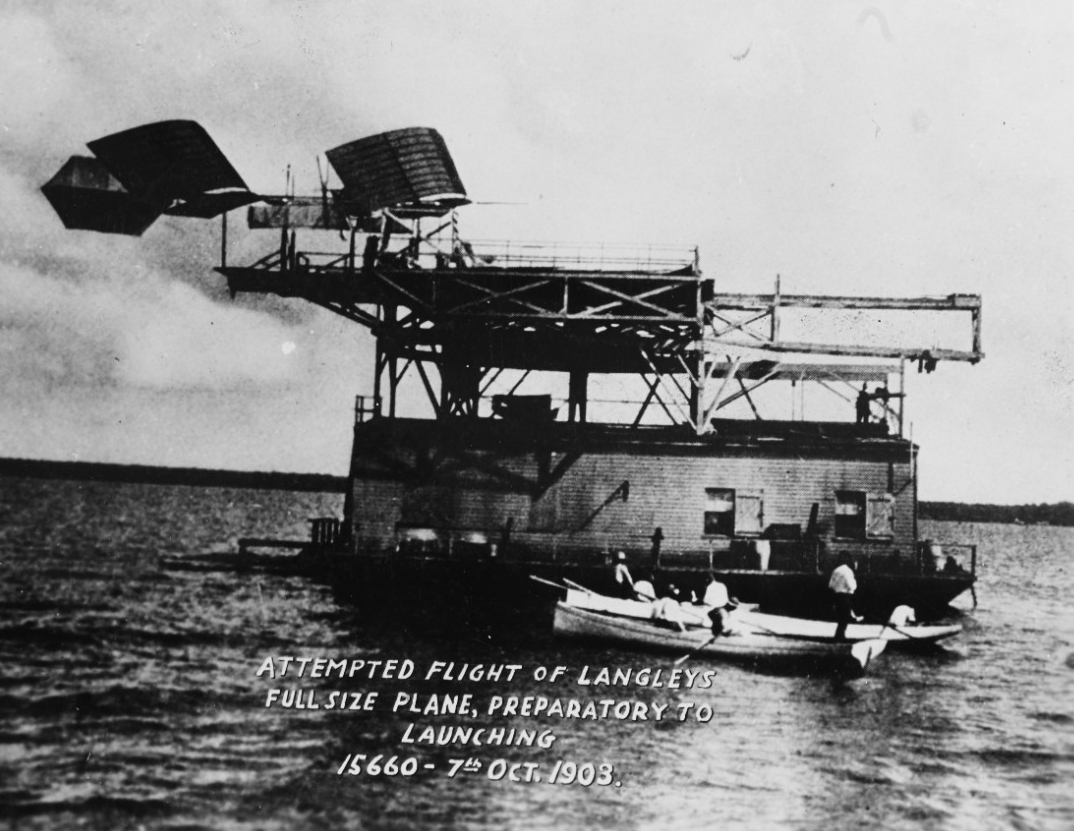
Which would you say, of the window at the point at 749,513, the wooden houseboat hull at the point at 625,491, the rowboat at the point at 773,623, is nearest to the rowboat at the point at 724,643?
the rowboat at the point at 773,623

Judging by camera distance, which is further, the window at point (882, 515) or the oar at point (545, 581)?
the window at point (882, 515)

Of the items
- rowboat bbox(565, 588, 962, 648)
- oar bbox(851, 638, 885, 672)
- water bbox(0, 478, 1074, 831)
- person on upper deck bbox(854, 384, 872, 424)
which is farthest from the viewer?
person on upper deck bbox(854, 384, 872, 424)

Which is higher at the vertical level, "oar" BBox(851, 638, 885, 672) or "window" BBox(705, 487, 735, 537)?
"window" BBox(705, 487, 735, 537)

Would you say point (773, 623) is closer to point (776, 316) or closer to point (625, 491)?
point (625, 491)

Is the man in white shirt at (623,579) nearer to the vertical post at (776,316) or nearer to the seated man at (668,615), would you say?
the seated man at (668,615)

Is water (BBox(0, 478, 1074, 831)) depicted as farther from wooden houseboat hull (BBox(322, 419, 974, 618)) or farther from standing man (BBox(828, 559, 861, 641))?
wooden houseboat hull (BBox(322, 419, 974, 618))

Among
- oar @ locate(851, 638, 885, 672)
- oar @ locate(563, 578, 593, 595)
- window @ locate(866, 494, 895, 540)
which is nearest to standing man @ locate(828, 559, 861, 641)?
oar @ locate(851, 638, 885, 672)
